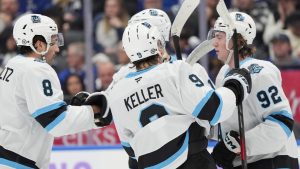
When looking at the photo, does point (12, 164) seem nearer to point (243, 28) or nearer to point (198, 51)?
point (198, 51)

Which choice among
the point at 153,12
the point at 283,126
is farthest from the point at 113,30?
the point at 283,126

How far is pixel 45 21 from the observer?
432cm

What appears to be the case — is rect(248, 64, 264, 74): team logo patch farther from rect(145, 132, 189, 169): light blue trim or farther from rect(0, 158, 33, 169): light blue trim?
rect(0, 158, 33, 169): light blue trim

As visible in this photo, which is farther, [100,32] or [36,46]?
[100,32]

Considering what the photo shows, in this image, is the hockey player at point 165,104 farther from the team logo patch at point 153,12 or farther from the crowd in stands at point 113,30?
the crowd in stands at point 113,30

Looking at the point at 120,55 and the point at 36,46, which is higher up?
the point at 36,46

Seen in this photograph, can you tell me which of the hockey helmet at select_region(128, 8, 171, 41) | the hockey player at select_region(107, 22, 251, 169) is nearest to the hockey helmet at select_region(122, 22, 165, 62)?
the hockey player at select_region(107, 22, 251, 169)

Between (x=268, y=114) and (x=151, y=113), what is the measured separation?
0.61m

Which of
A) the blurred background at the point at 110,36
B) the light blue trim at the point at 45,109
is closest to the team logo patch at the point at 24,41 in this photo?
the light blue trim at the point at 45,109

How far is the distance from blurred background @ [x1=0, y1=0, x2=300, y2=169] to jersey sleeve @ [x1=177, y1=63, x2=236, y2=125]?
9.51 feet

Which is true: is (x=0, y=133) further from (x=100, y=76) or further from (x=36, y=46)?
(x=100, y=76)

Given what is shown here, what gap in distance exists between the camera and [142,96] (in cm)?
386

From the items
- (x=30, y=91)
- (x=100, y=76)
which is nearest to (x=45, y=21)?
(x=30, y=91)

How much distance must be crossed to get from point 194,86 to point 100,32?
12.6 feet
